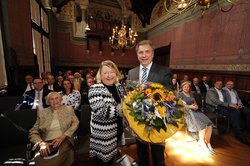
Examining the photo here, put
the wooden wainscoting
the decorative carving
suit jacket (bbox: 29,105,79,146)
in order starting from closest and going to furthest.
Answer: suit jacket (bbox: 29,105,79,146) → the wooden wainscoting → the decorative carving

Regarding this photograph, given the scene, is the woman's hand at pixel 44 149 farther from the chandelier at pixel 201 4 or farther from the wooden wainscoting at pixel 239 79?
the wooden wainscoting at pixel 239 79

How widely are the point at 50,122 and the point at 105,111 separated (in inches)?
38.1

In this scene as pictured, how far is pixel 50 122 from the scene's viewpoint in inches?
71.7

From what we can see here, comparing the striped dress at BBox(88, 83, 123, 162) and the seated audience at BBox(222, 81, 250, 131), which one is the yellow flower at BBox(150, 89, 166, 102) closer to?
the striped dress at BBox(88, 83, 123, 162)

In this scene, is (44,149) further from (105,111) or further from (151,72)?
(151,72)

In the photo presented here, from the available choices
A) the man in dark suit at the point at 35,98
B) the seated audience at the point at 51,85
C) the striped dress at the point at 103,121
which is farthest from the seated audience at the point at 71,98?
the striped dress at the point at 103,121

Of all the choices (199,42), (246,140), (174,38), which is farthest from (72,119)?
(174,38)

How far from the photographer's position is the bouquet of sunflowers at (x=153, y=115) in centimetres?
103

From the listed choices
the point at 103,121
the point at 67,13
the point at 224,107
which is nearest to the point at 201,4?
the point at 224,107

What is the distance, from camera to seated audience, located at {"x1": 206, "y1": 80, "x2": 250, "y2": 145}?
124 inches

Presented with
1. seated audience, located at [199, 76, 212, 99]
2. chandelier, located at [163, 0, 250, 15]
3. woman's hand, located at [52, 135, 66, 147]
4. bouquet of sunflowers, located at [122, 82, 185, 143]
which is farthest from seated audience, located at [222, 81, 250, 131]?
woman's hand, located at [52, 135, 66, 147]

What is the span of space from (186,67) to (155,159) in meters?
5.56

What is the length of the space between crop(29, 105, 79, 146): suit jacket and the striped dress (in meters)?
0.52

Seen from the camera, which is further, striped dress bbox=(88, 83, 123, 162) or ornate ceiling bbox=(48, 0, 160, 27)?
ornate ceiling bbox=(48, 0, 160, 27)
